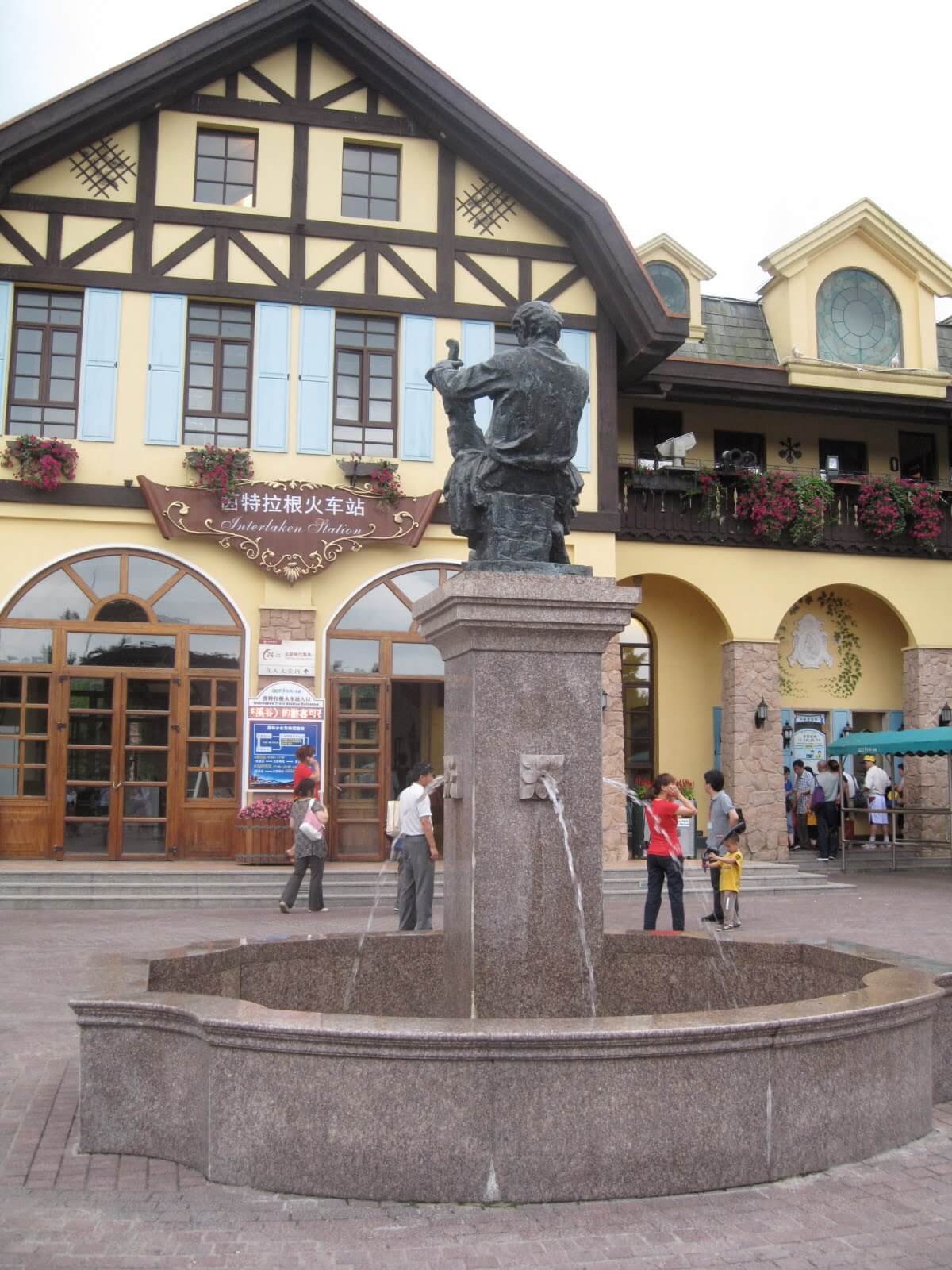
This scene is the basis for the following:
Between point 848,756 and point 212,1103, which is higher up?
point 848,756

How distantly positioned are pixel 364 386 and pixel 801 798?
9.96 meters

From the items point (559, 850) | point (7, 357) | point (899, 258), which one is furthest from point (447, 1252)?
point (899, 258)

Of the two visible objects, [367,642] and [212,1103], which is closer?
[212,1103]

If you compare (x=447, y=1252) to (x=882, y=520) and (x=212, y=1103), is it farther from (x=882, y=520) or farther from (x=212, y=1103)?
(x=882, y=520)

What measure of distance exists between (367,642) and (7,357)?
6.33 meters

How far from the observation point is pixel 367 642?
1867 centimetres

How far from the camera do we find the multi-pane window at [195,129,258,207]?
61.6 ft

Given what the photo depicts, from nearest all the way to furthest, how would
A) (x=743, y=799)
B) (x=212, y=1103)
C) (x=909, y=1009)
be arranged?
(x=212, y=1103), (x=909, y=1009), (x=743, y=799)

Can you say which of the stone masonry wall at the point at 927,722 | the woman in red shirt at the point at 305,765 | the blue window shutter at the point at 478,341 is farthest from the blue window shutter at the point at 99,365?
the stone masonry wall at the point at 927,722

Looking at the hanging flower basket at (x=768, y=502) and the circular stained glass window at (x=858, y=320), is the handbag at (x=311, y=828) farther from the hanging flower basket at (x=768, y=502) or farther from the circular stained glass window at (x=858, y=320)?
the circular stained glass window at (x=858, y=320)

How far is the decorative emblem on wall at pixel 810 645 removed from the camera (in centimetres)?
2294

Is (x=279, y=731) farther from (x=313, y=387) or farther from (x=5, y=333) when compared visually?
(x=5, y=333)

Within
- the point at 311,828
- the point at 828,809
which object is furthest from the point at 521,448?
the point at 828,809

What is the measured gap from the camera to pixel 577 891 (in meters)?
6.08
